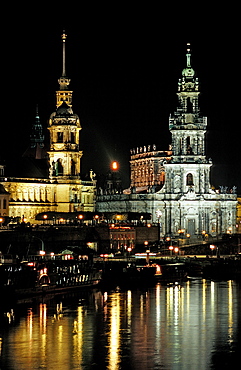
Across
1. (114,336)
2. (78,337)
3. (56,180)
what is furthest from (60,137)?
(78,337)

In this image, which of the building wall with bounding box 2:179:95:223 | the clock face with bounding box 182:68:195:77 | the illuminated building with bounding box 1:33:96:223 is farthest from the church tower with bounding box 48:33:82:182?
the clock face with bounding box 182:68:195:77

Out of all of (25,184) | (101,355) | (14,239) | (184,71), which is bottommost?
(101,355)

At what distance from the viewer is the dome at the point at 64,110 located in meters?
146

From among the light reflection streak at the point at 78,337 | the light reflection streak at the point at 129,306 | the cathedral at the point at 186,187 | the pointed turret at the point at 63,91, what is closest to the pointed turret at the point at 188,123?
the cathedral at the point at 186,187

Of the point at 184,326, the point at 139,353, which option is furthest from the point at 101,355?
the point at 184,326

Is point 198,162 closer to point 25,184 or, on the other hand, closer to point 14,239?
point 25,184

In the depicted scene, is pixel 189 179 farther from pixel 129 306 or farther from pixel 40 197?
pixel 129 306

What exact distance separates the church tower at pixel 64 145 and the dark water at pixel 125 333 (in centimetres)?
5982

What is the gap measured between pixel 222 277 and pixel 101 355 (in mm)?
59054

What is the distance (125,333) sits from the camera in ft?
209

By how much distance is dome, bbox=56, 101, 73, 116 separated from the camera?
146m

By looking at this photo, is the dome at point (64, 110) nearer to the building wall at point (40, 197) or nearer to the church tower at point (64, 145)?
the church tower at point (64, 145)

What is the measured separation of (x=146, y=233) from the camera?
469ft

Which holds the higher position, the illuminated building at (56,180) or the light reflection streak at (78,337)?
the illuminated building at (56,180)
